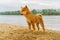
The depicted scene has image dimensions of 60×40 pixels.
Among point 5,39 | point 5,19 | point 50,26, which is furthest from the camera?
point 5,19

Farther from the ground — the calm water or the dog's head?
the dog's head

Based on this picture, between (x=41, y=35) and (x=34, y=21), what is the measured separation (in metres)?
0.32

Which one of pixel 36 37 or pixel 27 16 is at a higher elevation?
pixel 27 16

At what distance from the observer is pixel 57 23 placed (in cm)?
562

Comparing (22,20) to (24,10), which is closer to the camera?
(24,10)

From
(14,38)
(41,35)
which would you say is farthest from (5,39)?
(41,35)

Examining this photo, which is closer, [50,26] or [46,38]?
[46,38]

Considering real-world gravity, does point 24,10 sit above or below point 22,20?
above

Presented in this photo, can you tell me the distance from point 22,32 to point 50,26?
6.14ft

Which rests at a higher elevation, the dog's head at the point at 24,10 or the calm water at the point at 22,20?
the dog's head at the point at 24,10

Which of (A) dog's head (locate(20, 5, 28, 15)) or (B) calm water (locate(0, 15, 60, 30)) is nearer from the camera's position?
(A) dog's head (locate(20, 5, 28, 15))

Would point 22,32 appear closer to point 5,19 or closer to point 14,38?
point 14,38

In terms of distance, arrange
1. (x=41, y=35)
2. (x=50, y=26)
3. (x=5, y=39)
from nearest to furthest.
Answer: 1. (x=5, y=39)
2. (x=41, y=35)
3. (x=50, y=26)

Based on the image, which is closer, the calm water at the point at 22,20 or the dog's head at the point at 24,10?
the dog's head at the point at 24,10
